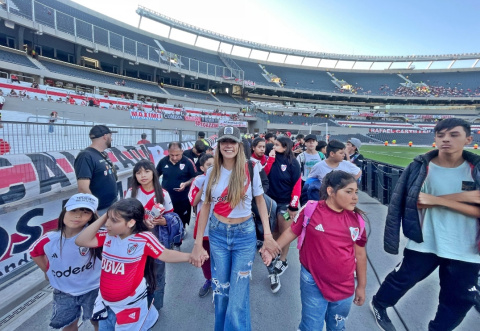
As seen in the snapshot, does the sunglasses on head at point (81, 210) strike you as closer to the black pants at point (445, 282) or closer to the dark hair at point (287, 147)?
the dark hair at point (287, 147)

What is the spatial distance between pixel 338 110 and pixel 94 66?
46.3 meters

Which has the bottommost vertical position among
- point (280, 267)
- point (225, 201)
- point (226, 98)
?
point (280, 267)

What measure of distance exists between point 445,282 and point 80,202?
3334 millimetres

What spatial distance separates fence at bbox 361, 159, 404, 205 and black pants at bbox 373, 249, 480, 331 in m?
4.14

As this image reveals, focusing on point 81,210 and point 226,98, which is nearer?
point 81,210

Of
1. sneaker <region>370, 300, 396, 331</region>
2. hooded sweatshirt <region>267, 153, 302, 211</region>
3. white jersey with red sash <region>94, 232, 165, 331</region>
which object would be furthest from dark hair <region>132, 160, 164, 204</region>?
sneaker <region>370, 300, 396, 331</region>

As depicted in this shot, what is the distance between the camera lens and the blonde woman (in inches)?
78.2

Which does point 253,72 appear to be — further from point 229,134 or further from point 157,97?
point 229,134

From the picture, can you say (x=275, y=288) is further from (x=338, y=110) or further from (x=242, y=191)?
(x=338, y=110)

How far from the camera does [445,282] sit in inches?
82.8

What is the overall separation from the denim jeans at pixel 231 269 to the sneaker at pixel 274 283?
0.95m

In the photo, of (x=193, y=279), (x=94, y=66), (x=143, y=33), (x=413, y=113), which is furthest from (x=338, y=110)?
(x=193, y=279)

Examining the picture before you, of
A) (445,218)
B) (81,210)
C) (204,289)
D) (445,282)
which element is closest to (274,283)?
(204,289)

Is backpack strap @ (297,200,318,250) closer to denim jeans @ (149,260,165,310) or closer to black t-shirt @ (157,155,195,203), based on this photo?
denim jeans @ (149,260,165,310)
